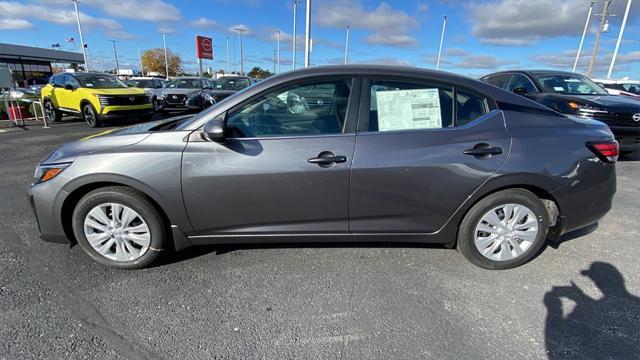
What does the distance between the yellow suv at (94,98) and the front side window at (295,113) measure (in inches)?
380

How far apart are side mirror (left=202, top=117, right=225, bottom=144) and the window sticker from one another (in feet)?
3.85

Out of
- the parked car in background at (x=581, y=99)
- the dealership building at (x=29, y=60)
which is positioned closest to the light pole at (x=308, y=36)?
the parked car in background at (x=581, y=99)

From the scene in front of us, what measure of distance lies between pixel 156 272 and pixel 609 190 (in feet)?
12.5

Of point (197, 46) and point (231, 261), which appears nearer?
point (231, 261)

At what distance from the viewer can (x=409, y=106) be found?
8.72 feet

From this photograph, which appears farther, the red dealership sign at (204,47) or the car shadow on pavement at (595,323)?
the red dealership sign at (204,47)

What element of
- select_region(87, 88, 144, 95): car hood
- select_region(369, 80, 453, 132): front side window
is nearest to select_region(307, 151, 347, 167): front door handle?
select_region(369, 80, 453, 132): front side window

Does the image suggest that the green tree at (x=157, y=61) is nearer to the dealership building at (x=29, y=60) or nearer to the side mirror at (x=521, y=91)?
the dealership building at (x=29, y=60)

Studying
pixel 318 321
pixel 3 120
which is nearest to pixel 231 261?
pixel 318 321

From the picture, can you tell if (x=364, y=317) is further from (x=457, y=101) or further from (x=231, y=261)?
(x=457, y=101)

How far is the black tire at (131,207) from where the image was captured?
2.61 metres

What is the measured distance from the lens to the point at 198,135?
2543 millimetres

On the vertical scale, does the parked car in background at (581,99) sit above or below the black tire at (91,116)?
above

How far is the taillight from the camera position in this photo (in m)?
2.69
